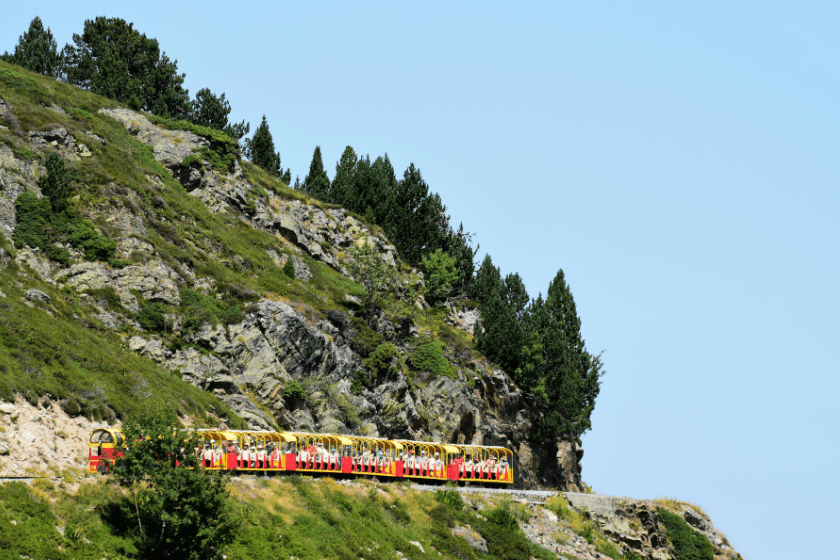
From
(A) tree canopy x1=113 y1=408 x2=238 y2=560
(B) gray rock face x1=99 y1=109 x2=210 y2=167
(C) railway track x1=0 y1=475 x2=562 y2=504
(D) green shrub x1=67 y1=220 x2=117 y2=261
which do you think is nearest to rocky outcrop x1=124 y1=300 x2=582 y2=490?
(D) green shrub x1=67 y1=220 x2=117 y2=261

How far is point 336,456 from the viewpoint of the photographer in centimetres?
4441

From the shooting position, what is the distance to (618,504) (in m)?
53.8

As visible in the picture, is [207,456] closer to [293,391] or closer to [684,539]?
[293,391]

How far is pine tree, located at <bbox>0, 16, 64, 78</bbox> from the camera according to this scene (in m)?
84.6

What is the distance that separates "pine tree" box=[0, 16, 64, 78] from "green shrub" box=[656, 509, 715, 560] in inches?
3159

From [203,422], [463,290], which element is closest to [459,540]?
[203,422]

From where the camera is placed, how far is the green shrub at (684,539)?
5303cm

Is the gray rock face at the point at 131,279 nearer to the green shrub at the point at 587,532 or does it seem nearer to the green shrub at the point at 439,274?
the green shrub at the point at 587,532

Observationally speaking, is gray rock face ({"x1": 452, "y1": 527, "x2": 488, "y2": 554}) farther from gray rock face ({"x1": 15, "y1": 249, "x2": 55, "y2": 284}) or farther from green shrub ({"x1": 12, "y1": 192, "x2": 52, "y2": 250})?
green shrub ({"x1": 12, "y1": 192, "x2": 52, "y2": 250})

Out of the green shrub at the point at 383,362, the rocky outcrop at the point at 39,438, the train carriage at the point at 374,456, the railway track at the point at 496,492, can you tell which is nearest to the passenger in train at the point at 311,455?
the train carriage at the point at 374,456

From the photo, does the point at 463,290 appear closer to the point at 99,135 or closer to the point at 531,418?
the point at 531,418

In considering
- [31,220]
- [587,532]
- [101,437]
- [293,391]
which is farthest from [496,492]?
[31,220]

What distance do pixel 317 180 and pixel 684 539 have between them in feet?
240

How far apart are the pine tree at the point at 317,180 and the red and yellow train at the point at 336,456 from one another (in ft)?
A: 191
